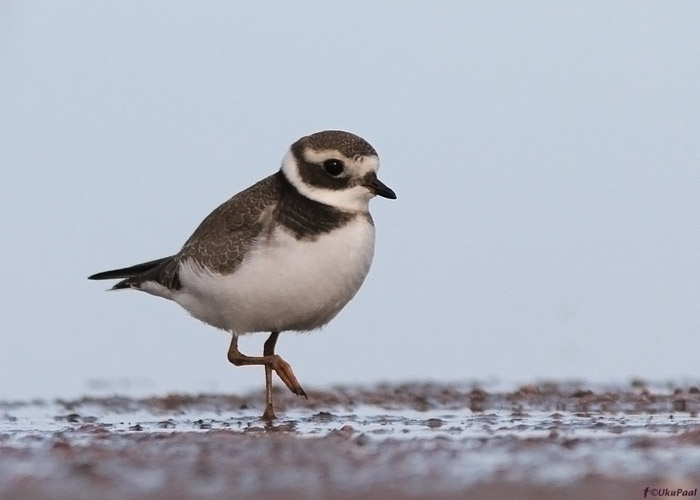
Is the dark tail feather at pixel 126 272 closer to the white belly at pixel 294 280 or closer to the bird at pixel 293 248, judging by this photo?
the bird at pixel 293 248


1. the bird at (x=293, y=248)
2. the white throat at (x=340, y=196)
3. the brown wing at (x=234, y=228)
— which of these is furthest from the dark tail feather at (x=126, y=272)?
the white throat at (x=340, y=196)

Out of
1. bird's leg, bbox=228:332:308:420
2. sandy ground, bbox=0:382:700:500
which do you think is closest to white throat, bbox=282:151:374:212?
bird's leg, bbox=228:332:308:420

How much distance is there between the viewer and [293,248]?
900 centimetres

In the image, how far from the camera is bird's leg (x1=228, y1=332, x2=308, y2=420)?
30.7 ft

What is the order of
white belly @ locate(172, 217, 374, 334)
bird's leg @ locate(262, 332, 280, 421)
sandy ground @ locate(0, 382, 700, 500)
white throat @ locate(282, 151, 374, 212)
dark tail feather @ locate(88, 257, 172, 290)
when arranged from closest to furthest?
sandy ground @ locate(0, 382, 700, 500), white belly @ locate(172, 217, 374, 334), white throat @ locate(282, 151, 374, 212), bird's leg @ locate(262, 332, 280, 421), dark tail feather @ locate(88, 257, 172, 290)

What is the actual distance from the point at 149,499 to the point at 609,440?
280cm

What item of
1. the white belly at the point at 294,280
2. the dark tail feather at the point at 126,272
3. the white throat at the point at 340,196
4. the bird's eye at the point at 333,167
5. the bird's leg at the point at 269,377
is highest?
the bird's eye at the point at 333,167

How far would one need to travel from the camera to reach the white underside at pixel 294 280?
8992 mm

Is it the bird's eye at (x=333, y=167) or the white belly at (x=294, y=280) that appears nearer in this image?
the white belly at (x=294, y=280)

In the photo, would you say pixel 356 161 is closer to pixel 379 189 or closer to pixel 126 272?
pixel 379 189

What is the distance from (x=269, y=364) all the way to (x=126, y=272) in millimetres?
2055

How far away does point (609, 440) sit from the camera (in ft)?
23.7

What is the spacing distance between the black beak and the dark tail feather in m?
2.11

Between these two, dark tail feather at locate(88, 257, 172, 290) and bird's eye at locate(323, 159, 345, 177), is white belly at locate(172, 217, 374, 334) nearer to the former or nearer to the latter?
bird's eye at locate(323, 159, 345, 177)
